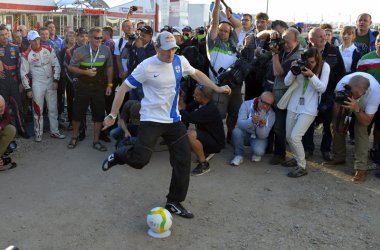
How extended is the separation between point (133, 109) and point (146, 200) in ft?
5.92

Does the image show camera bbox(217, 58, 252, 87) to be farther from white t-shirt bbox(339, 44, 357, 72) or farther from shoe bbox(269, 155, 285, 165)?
white t-shirt bbox(339, 44, 357, 72)

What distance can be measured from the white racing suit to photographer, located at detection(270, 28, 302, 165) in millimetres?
3787

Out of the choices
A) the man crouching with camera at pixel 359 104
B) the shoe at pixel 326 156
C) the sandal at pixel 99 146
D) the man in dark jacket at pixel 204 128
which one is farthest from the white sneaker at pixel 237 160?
the sandal at pixel 99 146

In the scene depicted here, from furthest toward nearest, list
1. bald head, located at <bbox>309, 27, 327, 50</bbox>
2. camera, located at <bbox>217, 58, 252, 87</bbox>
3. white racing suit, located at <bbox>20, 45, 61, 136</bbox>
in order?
white racing suit, located at <bbox>20, 45, 61, 136</bbox>
camera, located at <bbox>217, 58, 252, 87</bbox>
bald head, located at <bbox>309, 27, 327, 50</bbox>

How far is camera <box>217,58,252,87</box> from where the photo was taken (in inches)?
243

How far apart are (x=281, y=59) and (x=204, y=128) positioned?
149cm

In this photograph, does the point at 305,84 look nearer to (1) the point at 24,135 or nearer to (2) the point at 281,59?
(2) the point at 281,59

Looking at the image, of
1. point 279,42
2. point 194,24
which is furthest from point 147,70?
point 194,24

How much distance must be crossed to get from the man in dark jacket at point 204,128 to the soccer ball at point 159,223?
1.75m

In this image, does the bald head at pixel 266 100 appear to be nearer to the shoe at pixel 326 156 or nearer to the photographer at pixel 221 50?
the photographer at pixel 221 50

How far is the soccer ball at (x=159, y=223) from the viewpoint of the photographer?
378 cm

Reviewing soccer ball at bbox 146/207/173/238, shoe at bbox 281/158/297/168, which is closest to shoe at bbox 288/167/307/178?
shoe at bbox 281/158/297/168

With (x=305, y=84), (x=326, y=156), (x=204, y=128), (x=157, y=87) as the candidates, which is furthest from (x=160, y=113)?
(x=326, y=156)

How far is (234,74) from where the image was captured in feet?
20.3
